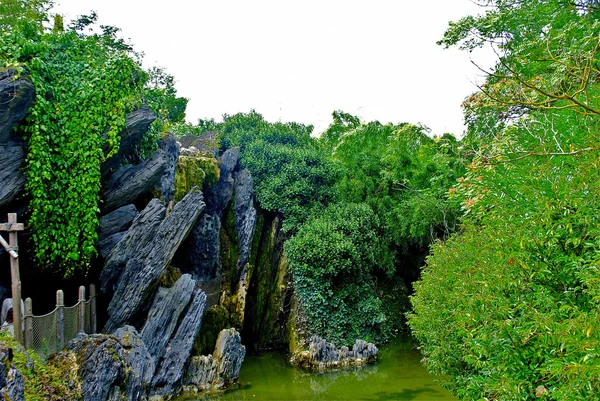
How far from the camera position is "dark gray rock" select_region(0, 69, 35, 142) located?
8.17 m

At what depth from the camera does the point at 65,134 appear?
9281mm

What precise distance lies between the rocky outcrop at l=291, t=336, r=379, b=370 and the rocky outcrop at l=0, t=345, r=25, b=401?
25.5ft

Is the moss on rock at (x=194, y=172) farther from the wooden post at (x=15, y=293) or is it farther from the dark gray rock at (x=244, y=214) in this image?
the wooden post at (x=15, y=293)

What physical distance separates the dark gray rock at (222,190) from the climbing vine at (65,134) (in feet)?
13.9

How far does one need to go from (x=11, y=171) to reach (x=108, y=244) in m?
2.37

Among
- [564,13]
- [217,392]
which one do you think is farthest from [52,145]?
[564,13]

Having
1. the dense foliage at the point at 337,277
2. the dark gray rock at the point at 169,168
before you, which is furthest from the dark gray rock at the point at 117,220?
the dense foliage at the point at 337,277

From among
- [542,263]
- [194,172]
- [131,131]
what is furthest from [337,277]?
[542,263]

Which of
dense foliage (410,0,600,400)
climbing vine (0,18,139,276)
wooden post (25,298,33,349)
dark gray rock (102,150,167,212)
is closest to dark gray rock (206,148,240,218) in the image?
dark gray rock (102,150,167,212)

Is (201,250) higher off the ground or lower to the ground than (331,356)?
higher

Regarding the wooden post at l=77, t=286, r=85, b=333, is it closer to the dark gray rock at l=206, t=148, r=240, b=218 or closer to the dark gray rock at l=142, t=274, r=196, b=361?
the dark gray rock at l=142, t=274, r=196, b=361

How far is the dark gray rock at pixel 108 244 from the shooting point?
9.91 metres

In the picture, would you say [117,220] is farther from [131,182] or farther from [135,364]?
[135,364]

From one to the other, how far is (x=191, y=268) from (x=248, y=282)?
6.72 ft
